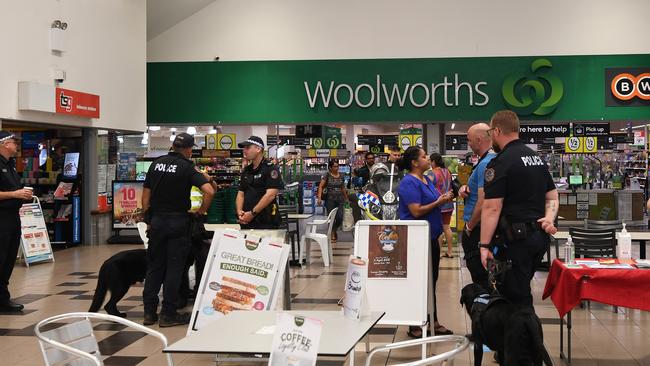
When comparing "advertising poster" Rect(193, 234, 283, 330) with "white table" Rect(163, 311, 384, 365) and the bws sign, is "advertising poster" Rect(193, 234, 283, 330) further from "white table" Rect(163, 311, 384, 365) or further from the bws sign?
the bws sign

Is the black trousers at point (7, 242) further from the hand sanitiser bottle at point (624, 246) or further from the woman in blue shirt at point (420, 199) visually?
the hand sanitiser bottle at point (624, 246)

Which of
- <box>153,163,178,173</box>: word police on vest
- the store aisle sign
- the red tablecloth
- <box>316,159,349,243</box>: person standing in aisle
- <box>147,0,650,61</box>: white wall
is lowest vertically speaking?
the red tablecloth

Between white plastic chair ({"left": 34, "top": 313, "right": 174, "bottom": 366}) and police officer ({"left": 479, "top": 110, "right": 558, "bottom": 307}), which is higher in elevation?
Result: police officer ({"left": 479, "top": 110, "right": 558, "bottom": 307})

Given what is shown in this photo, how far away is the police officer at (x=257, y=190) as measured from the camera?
697 cm

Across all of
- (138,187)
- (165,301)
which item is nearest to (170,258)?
(165,301)

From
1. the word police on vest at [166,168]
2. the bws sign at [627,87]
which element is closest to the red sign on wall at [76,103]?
the word police on vest at [166,168]

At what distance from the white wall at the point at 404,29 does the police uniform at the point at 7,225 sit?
364 inches

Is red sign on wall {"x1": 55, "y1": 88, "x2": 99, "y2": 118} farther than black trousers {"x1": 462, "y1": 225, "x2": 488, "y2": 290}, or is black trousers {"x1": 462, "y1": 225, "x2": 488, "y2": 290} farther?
red sign on wall {"x1": 55, "y1": 88, "x2": 99, "y2": 118}

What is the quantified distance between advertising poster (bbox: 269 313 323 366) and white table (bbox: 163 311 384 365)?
0.26m

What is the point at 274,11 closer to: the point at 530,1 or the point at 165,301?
the point at 530,1

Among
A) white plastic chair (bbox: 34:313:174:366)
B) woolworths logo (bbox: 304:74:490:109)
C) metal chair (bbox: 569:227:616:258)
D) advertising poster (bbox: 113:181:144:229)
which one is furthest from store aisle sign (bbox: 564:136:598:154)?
white plastic chair (bbox: 34:313:174:366)

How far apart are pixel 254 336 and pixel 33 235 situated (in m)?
9.32

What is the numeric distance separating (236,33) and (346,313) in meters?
13.6

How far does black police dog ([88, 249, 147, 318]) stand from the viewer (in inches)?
266
